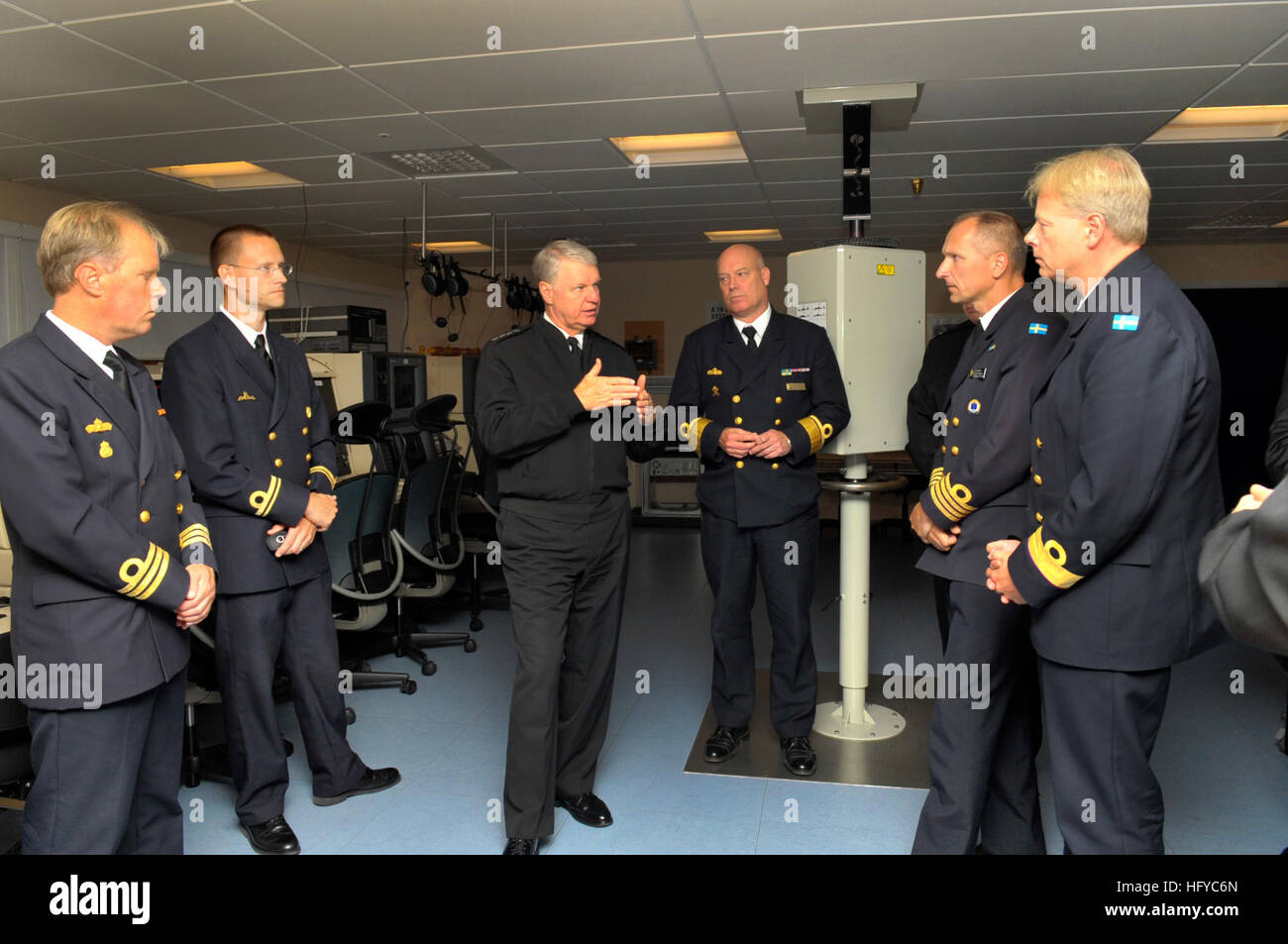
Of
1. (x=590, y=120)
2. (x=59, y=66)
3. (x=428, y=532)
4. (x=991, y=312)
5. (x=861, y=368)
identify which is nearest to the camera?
(x=991, y=312)

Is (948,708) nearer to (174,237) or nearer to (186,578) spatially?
(186,578)

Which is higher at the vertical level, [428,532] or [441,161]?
[441,161]

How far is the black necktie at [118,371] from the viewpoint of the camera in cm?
193

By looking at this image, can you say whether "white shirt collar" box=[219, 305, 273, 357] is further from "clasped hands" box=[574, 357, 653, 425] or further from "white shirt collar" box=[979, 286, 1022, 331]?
"white shirt collar" box=[979, 286, 1022, 331]

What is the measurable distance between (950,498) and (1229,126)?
160 inches

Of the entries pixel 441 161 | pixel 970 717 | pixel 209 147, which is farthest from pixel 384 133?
pixel 970 717

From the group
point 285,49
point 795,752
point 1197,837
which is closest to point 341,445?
point 285,49

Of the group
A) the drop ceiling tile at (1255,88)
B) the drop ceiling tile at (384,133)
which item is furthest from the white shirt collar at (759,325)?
the drop ceiling tile at (1255,88)

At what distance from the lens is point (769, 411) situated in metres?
3.16

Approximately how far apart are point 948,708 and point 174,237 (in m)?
7.29

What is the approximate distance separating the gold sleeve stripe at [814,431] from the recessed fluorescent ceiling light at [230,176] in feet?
14.4

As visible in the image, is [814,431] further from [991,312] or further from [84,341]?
[84,341]

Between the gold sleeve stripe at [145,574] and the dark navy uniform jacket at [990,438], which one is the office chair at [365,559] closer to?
the gold sleeve stripe at [145,574]

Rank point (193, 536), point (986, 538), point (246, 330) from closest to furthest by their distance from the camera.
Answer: point (193, 536) < point (986, 538) < point (246, 330)
